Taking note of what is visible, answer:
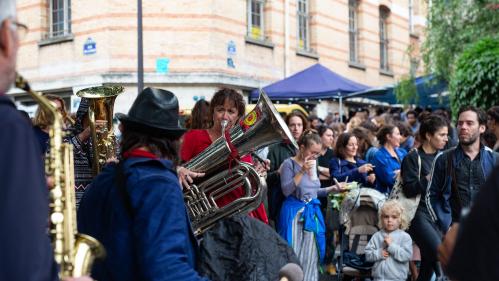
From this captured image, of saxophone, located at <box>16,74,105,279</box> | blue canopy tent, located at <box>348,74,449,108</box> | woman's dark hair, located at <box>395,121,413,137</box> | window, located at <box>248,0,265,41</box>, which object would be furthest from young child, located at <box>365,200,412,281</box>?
window, located at <box>248,0,265,41</box>

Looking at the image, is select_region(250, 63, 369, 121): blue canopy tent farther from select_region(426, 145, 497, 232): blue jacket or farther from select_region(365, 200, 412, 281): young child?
select_region(426, 145, 497, 232): blue jacket

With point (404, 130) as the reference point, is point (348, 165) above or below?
below

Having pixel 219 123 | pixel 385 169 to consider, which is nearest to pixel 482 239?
pixel 219 123

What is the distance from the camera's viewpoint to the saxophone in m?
2.12

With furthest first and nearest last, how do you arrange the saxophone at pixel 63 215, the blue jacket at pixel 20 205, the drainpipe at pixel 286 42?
the drainpipe at pixel 286 42
the saxophone at pixel 63 215
the blue jacket at pixel 20 205

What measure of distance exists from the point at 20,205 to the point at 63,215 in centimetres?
41

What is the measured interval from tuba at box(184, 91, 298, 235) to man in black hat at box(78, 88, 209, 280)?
4.46 feet

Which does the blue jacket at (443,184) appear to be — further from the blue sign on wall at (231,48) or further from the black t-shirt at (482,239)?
the blue sign on wall at (231,48)

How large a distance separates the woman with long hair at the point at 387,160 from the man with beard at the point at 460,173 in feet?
6.56

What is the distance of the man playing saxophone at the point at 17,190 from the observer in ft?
5.71

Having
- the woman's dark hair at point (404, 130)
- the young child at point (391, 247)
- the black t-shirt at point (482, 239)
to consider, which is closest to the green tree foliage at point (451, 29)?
the woman's dark hair at point (404, 130)

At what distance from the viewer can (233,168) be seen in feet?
14.6

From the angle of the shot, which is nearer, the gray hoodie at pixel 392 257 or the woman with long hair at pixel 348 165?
the gray hoodie at pixel 392 257

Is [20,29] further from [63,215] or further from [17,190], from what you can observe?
[63,215]
